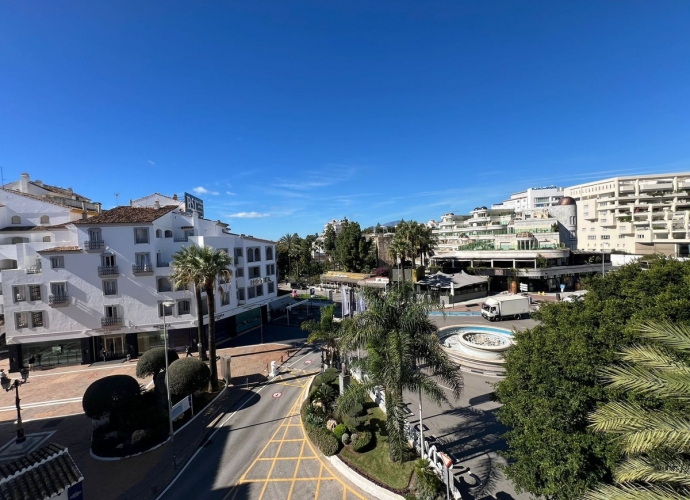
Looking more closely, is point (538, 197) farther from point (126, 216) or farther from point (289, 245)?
point (126, 216)

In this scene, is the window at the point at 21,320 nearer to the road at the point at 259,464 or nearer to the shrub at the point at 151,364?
the shrub at the point at 151,364

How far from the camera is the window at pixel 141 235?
32.3 metres

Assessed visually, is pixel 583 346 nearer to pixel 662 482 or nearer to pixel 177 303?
pixel 662 482

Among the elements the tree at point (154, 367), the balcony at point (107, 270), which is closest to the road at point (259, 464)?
the tree at point (154, 367)

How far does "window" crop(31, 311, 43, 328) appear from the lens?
3034cm

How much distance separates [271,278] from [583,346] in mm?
39622

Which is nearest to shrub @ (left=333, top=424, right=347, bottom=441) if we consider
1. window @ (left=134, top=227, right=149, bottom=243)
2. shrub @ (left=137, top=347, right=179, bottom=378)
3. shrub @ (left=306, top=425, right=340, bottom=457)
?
shrub @ (left=306, top=425, right=340, bottom=457)

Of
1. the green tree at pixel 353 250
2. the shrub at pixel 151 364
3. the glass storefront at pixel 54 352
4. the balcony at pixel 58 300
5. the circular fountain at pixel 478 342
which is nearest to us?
the shrub at pixel 151 364

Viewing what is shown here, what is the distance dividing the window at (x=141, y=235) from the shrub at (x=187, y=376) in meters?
17.5

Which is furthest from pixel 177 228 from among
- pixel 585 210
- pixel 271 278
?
pixel 585 210

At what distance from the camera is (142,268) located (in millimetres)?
32219

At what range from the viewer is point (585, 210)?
81812mm

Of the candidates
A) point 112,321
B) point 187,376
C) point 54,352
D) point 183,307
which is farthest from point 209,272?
point 54,352

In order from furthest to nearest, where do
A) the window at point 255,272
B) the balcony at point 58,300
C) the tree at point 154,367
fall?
1. the window at point 255,272
2. the balcony at point 58,300
3. the tree at point 154,367
